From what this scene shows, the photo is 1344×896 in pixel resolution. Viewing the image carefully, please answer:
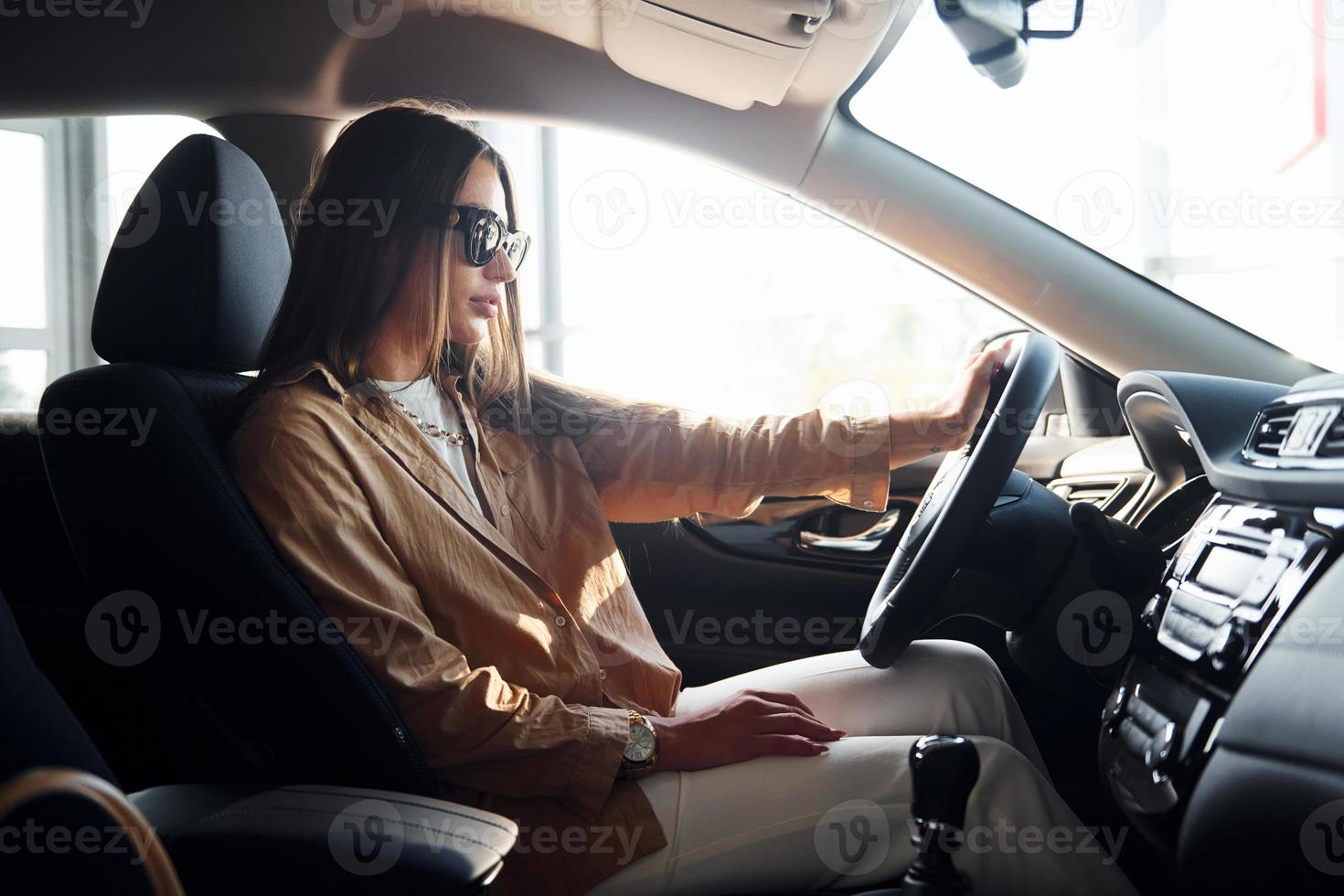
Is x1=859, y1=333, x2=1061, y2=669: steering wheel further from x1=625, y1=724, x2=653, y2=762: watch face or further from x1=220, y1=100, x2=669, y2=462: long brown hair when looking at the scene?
x1=220, y1=100, x2=669, y2=462: long brown hair

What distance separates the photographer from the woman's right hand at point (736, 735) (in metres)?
1.02

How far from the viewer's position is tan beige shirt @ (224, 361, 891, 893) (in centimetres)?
94

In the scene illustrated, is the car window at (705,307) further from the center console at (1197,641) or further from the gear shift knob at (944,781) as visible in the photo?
the gear shift knob at (944,781)

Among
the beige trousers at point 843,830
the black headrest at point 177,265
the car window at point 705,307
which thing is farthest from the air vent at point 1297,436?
the car window at point 705,307

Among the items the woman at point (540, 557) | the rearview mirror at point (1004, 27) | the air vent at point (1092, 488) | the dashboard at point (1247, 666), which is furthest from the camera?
the air vent at point (1092, 488)

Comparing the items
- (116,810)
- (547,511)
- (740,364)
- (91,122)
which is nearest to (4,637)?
(116,810)

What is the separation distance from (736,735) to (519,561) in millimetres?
290

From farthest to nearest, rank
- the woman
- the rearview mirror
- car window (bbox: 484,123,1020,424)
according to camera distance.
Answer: car window (bbox: 484,123,1020,424) → the rearview mirror → the woman

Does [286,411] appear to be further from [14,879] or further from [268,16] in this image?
[268,16]

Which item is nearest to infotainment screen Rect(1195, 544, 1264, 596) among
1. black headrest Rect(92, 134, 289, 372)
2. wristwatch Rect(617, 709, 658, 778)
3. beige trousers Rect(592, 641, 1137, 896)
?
beige trousers Rect(592, 641, 1137, 896)

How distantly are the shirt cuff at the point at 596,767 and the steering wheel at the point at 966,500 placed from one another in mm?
308

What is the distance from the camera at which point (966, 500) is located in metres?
1.00

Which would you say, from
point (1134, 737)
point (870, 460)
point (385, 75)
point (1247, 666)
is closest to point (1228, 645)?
point (1247, 666)

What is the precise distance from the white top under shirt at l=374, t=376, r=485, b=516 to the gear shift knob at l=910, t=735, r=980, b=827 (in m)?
0.58
